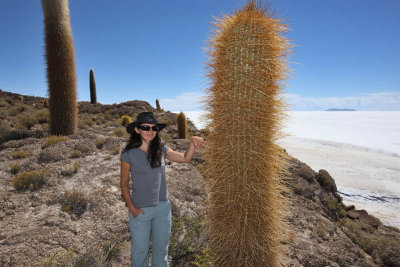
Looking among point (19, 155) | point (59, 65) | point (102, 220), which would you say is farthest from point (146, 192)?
point (59, 65)

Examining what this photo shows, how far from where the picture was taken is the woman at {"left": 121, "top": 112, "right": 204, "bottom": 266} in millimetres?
2426

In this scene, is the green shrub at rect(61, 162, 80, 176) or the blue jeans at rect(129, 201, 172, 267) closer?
the blue jeans at rect(129, 201, 172, 267)

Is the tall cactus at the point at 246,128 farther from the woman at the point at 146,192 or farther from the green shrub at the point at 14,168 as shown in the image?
the green shrub at the point at 14,168

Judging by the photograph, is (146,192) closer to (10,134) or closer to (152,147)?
(152,147)

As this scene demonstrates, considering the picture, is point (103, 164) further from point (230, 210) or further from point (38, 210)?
point (230, 210)

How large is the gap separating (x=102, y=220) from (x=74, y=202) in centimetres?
76

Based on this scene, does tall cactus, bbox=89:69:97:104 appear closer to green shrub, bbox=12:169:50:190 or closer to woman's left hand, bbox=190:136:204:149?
green shrub, bbox=12:169:50:190

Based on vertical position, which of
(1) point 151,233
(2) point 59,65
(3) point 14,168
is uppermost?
(2) point 59,65

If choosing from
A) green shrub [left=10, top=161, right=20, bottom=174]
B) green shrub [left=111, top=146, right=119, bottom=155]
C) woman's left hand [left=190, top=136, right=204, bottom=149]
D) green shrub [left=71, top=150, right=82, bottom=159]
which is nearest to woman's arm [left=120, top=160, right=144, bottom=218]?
woman's left hand [left=190, top=136, right=204, bottom=149]

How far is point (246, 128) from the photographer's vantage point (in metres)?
2.53

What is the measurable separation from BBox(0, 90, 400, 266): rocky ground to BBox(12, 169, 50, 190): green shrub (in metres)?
0.04

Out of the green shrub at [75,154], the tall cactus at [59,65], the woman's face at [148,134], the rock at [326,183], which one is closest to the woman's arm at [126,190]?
the woman's face at [148,134]

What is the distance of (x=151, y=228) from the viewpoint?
102 inches

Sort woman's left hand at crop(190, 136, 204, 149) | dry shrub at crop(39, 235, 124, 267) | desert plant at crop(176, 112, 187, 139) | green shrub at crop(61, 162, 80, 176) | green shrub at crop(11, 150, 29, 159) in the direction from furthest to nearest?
desert plant at crop(176, 112, 187, 139) → green shrub at crop(11, 150, 29, 159) → green shrub at crop(61, 162, 80, 176) → dry shrub at crop(39, 235, 124, 267) → woman's left hand at crop(190, 136, 204, 149)
